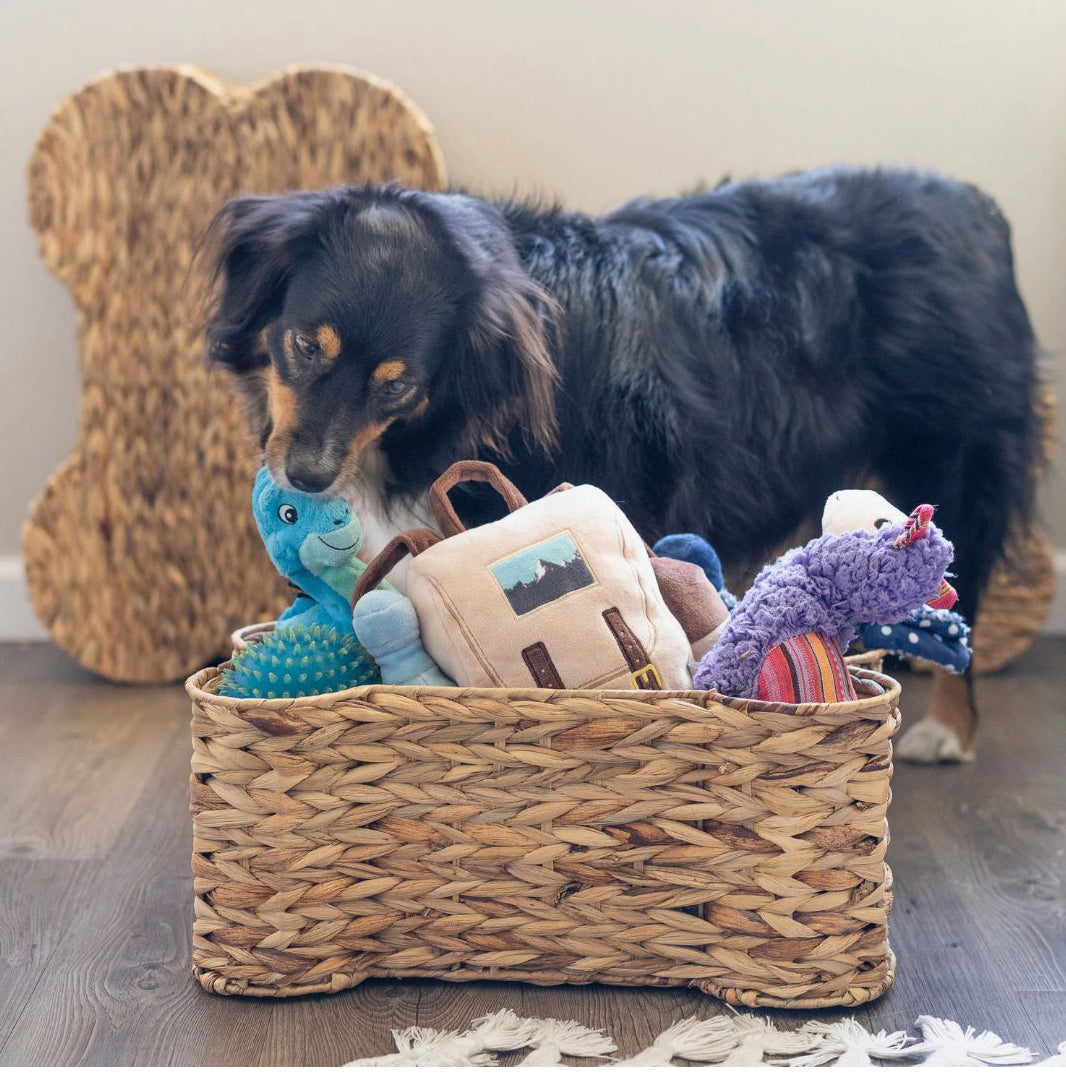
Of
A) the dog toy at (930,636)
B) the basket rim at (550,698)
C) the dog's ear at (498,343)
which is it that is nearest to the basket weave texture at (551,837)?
the basket rim at (550,698)

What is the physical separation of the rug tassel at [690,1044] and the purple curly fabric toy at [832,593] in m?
0.28

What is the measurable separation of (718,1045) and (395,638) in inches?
16.8

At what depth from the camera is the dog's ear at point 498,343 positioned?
1403 millimetres

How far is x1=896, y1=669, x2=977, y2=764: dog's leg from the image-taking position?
1819mm

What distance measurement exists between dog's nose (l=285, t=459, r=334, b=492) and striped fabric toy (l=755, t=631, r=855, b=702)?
1.57 ft

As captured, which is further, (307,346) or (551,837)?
(307,346)

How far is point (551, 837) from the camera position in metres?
1.05

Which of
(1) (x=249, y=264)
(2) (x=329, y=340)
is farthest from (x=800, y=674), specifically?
(1) (x=249, y=264)

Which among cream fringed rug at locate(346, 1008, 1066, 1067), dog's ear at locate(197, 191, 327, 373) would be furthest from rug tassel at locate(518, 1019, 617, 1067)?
dog's ear at locate(197, 191, 327, 373)

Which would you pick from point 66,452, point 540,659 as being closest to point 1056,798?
point 540,659

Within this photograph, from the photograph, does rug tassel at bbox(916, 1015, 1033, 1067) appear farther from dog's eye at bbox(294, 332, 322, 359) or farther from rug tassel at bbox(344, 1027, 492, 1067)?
dog's eye at bbox(294, 332, 322, 359)

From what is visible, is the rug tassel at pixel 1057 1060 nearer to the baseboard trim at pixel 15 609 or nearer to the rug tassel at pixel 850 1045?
the rug tassel at pixel 850 1045

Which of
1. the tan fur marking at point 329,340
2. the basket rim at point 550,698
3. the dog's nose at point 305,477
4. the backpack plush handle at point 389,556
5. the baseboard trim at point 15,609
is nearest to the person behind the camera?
the basket rim at point 550,698

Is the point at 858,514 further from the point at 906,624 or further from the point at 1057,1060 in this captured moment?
the point at 1057,1060
